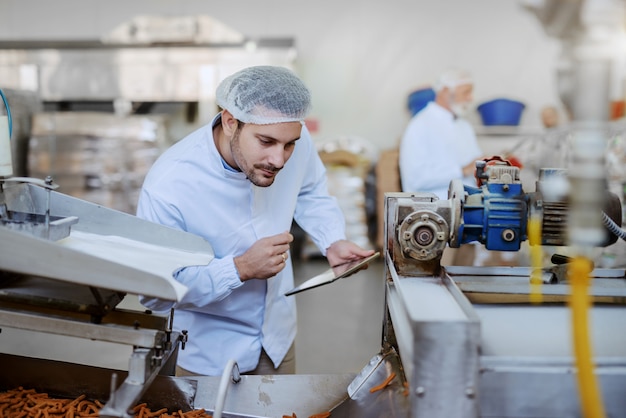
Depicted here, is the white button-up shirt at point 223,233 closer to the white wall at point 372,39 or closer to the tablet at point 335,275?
the tablet at point 335,275

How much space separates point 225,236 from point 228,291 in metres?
0.21

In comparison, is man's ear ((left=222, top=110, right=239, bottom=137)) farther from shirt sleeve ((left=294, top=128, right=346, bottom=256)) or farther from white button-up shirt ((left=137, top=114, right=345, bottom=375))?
shirt sleeve ((left=294, top=128, right=346, bottom=256))

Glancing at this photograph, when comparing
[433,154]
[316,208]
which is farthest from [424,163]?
[316,208]

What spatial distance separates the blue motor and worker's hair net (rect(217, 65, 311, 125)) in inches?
19.8

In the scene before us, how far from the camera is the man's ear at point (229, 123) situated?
1.50 meters

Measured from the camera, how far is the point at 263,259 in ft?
4.55

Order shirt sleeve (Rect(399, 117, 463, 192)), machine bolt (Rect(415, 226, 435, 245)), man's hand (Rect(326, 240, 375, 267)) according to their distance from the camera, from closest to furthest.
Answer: machine bolt (Rect(415, 226, 435, 245)) < man's hand (Rect(326, 240, 375, 267)) < shirt sleeve (Rect(399, 117, 463, 192))

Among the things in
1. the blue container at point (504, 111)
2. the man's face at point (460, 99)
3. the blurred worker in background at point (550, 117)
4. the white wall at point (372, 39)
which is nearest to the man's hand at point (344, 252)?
the man's face at point (460, 99)

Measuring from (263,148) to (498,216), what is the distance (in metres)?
0.59

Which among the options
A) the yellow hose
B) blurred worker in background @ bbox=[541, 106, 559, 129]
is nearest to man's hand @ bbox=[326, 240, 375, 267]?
the yellow hose

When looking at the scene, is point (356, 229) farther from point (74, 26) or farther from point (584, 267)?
point (584, 267)

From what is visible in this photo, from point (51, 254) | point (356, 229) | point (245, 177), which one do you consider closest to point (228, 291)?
point (245, 177)

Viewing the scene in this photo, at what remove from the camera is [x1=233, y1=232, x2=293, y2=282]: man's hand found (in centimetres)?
139

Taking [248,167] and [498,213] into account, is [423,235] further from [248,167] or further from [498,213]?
[248,167]
